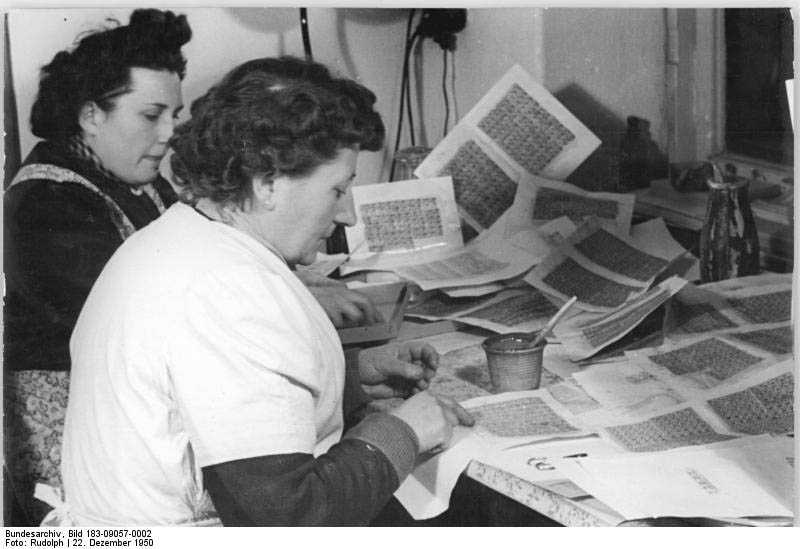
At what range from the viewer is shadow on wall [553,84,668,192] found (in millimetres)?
1499

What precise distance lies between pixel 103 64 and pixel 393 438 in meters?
0.59

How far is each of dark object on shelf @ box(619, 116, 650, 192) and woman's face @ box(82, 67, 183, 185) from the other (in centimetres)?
63

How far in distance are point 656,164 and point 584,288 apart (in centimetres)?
24

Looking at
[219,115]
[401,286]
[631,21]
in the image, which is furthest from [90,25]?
[631,21]

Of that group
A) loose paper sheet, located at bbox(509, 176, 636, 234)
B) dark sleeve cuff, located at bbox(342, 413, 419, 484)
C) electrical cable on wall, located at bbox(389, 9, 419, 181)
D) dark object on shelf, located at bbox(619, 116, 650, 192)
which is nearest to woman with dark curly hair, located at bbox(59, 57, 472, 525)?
dark sleeve cuff, located at bbox(342, 413, 419, 484)

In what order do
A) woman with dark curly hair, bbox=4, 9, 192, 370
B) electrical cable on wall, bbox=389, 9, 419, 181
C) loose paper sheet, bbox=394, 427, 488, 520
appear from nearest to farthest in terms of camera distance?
1. loose paper sheet, bbox=394, 427, 488, 520
2. woman with dark curly hair, bbox=4, 9, 192, 370
3. electrical cable on wall, bbox=389, 9, 419, 181

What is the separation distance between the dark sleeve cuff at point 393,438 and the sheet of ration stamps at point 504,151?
1.26 feet

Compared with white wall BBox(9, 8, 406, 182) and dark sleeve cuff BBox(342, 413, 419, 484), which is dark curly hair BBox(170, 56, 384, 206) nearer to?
white wall BBox(9, 8, 406, 182)

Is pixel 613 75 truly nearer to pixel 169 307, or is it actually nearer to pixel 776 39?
pixel 776 39

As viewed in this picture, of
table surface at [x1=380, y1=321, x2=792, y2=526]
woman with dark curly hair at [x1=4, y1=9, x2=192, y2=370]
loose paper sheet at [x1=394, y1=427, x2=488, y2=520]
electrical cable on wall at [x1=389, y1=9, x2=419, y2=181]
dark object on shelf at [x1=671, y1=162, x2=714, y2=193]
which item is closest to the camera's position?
table surface at [x1=380, y1=321, x2=792, y2=526]

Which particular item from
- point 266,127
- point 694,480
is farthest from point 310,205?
point 694,480

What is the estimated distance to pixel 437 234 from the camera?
150 cm

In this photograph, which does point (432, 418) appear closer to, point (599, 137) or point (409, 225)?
point (409, 225)

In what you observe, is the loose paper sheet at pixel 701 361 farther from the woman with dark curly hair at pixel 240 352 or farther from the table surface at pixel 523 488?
the woman with dark curly hair at pixel 240 352
